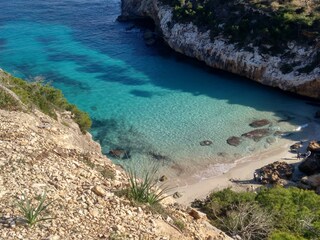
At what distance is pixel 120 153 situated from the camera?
103 ft

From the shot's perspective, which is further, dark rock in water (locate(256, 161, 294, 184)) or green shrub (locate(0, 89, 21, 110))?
dark rock in water (locate(256, 161, 294, 184))

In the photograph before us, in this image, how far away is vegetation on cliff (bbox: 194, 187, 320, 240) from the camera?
14.8m

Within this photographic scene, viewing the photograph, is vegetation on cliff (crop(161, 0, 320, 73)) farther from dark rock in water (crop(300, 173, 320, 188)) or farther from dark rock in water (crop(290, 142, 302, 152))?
dark rock in water (crop(300, 173, 320, 188))

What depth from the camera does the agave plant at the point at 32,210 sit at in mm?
10609

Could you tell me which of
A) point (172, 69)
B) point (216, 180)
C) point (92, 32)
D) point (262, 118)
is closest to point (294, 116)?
point (262, 118)

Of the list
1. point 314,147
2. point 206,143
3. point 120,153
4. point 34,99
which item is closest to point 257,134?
point 206,143

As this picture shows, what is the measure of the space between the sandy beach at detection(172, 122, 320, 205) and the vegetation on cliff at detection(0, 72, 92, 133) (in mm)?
8881

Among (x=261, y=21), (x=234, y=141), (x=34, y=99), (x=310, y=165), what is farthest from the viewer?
(x=261, y=21)

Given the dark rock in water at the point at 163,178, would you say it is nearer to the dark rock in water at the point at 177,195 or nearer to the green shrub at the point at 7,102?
the dark rock in water at the point at 177,195

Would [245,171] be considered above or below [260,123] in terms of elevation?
below

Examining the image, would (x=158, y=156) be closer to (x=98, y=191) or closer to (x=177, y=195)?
(x=177, y=195)

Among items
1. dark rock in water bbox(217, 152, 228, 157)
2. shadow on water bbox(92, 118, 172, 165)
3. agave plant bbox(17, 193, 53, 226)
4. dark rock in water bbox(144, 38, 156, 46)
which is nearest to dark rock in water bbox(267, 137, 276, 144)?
dark rock in water bbox(217, 152, 228, 157)

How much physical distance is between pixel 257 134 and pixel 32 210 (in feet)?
85.7

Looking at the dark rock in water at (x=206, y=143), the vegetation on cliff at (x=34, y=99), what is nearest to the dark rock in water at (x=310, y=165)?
the dark rock in water at (x=206, y=143)
